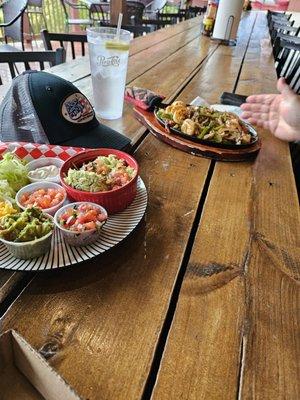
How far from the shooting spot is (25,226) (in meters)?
0.52

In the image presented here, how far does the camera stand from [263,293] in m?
0.53

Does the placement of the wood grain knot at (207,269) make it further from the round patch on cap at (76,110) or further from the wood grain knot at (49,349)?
the round patch on cap at (76,110)

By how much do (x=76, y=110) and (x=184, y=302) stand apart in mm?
564

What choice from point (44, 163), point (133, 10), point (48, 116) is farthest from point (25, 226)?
point (133, 10)

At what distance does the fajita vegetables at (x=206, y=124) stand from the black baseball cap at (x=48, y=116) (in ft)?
0.81

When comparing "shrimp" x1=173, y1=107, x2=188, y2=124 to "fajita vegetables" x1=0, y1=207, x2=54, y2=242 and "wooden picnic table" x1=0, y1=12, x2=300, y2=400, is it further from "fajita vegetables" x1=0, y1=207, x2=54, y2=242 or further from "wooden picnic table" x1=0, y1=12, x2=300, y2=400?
"fajita vegetables" x1=0, y1=207, x2=54, y2=242

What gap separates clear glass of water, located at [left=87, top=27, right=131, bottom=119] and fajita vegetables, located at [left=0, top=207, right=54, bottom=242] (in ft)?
2.13

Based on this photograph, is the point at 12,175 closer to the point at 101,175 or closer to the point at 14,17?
the point at 101,175

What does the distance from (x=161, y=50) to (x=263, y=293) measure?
80.8 inches

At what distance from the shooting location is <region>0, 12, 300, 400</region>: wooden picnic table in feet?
1.32

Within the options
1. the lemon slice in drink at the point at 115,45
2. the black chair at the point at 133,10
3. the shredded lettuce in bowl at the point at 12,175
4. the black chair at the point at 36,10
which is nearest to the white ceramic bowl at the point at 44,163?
the shredded lettuce in bowl at the point at 12,175

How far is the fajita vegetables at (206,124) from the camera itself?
0.96 m

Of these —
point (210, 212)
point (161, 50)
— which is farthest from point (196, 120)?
point (161, 50)

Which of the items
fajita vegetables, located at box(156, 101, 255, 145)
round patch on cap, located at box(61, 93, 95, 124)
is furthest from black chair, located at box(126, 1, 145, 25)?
round patch on cap, located at box(61, 93, 95, 124)
